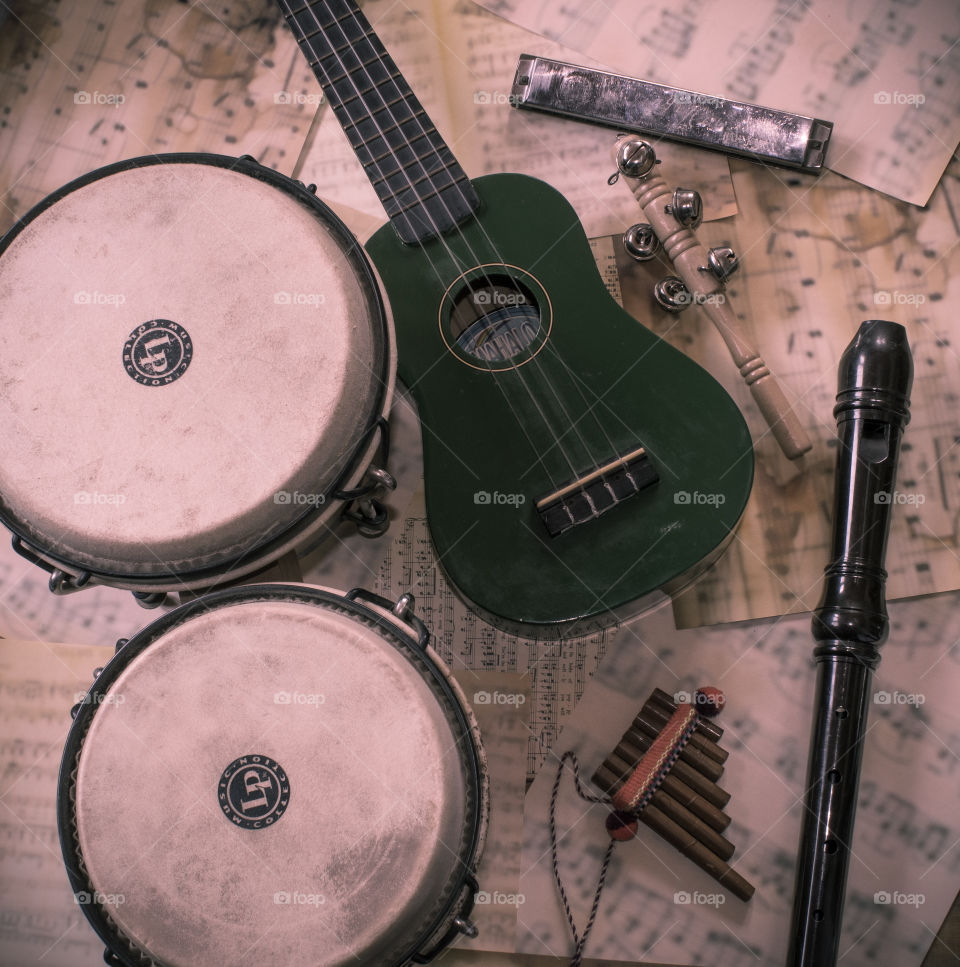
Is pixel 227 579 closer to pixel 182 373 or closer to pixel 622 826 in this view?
pixel 182 373

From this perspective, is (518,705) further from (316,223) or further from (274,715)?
(316,223)

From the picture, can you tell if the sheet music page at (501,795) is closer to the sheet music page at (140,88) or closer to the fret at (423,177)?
the fret at (423,177)

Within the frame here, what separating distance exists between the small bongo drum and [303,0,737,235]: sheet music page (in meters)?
1.10

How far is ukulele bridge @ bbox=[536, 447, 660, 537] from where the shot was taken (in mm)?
1566

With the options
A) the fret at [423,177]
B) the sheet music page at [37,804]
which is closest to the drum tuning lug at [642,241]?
the fret at [423,177]

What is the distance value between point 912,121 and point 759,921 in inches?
66.4

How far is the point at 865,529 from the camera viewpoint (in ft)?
5.20

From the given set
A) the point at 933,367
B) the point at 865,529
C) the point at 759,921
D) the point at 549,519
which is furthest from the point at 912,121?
the point at 759,921

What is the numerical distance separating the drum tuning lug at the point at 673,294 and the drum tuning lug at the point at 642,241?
0.07 metres

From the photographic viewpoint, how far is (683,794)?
1.65 m

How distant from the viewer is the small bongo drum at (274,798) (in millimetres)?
1228

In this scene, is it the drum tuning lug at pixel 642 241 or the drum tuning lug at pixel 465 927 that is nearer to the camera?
the drum tuning lug at pixel 465 927

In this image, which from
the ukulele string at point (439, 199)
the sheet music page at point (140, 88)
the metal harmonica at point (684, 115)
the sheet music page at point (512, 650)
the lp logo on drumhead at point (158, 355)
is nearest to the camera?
the lp logo on drumhead at point (158, 355)

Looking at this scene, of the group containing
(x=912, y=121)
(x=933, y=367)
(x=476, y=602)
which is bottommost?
(x=476, y=602)
